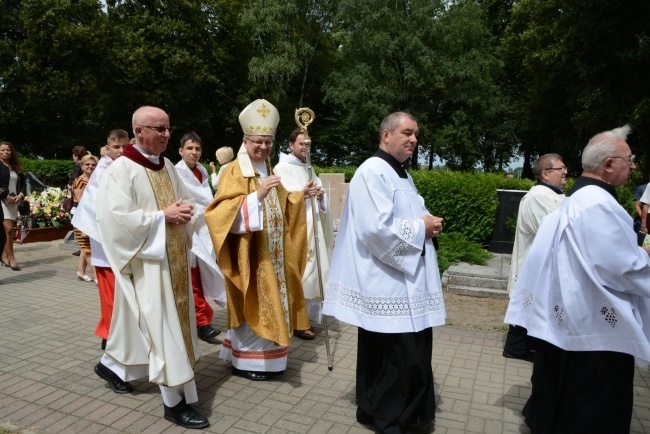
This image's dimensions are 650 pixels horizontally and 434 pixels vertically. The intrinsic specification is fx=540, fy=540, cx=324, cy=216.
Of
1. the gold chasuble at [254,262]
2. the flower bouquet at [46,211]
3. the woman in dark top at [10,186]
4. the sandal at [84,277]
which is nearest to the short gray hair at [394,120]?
the gold chasuble at [254,262]

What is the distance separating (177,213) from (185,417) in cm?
142

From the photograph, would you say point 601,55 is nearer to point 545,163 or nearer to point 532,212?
point 545,163

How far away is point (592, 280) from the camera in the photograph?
10.2 ft

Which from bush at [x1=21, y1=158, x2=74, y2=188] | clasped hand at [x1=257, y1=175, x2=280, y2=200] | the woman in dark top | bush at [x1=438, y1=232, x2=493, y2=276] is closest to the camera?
clasped hand at [x1=257, y1=175, x2=280, y2=200]

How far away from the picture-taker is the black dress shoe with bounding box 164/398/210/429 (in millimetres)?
3705

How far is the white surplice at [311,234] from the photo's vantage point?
5894mm

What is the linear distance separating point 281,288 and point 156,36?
28091mm

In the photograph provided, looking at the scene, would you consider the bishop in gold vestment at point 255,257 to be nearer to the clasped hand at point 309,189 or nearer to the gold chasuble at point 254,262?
the gold chasuble at point 254,262

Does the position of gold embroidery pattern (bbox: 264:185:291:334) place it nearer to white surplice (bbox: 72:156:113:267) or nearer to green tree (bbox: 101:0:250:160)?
white surplice (bbox: 72:156:113:267)

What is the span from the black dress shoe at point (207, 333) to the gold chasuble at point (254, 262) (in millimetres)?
1188

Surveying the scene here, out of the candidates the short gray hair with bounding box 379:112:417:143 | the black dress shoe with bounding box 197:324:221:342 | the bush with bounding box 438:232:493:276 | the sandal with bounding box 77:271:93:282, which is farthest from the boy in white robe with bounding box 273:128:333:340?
the sandal with bounding box 77:271:93:282

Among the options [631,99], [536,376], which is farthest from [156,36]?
[536,376]

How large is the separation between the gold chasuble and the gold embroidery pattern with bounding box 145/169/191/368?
409mm

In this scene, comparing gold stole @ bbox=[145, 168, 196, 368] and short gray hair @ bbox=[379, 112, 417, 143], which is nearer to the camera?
short gray hair @ bbox=[379, 112, 417, 143]
